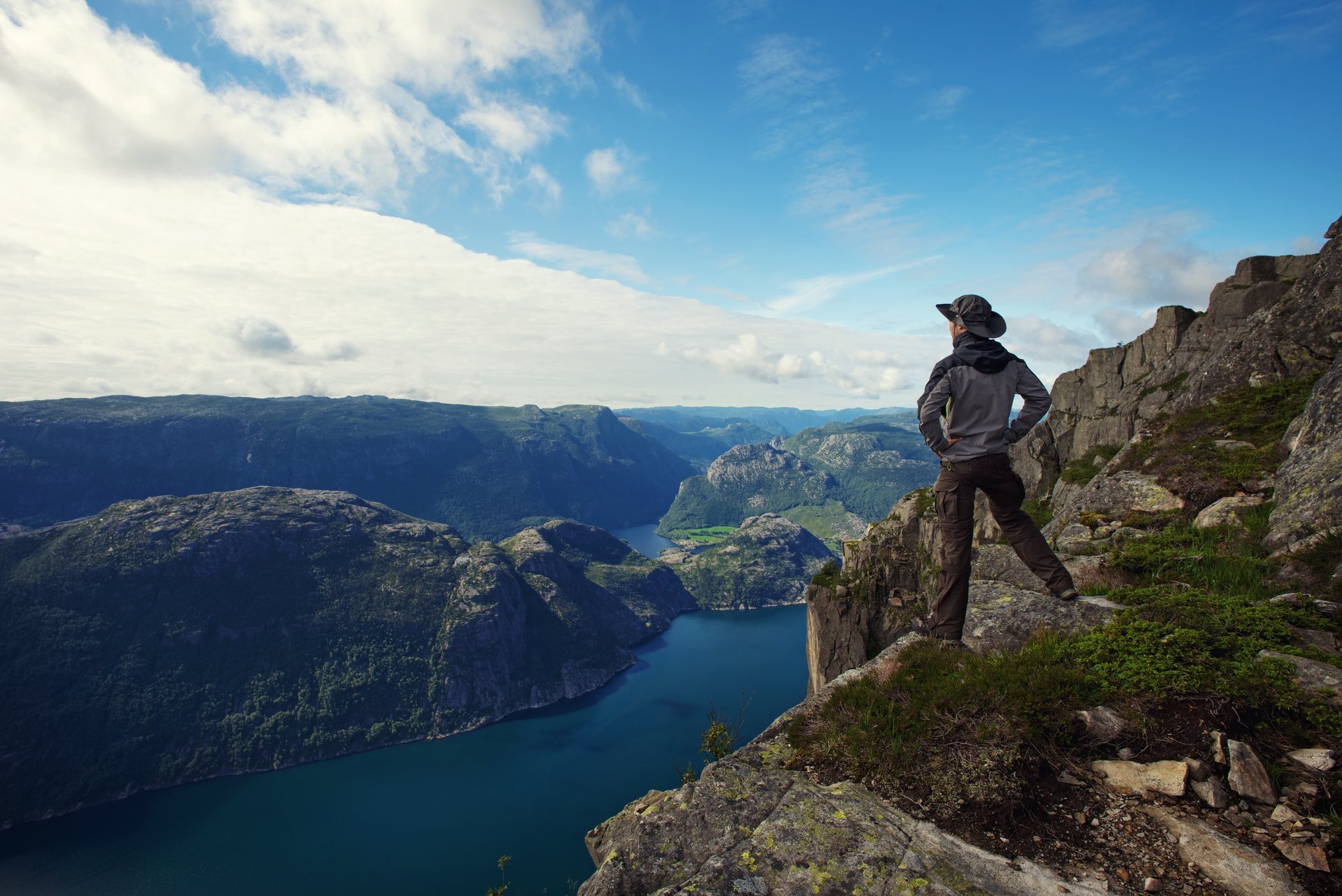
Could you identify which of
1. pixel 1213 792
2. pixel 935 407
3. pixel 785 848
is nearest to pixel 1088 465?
pixel 935 407

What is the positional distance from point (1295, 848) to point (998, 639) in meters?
4.55

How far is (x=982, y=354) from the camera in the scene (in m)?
9.59

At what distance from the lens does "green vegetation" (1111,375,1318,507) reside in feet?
52.9

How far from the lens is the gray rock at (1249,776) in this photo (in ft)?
19.0

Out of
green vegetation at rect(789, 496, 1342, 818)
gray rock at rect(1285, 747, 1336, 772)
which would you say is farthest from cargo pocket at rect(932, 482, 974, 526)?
gray rock at rect(1285, 747, 1336, 772)

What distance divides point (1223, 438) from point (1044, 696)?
1949 centimetres

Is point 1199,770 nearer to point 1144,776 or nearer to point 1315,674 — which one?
point 1144,776

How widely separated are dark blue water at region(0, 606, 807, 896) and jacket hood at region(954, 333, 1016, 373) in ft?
381

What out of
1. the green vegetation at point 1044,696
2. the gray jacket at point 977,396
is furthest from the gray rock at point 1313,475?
the gray jacket at point 977,396

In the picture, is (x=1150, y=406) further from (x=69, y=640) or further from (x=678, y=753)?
(x=69, y=640)

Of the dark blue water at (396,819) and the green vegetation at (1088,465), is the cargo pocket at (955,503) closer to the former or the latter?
the green vegetation at (1088,465)

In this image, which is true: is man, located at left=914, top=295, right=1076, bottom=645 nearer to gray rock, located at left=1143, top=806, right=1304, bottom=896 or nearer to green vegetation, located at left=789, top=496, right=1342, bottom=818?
green vegetation, located at left=789, top=496, right=1342, bottom=818

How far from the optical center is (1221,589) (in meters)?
10.5

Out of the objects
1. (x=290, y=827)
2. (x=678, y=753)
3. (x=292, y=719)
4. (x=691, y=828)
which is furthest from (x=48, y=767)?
(x=691, y=828)
